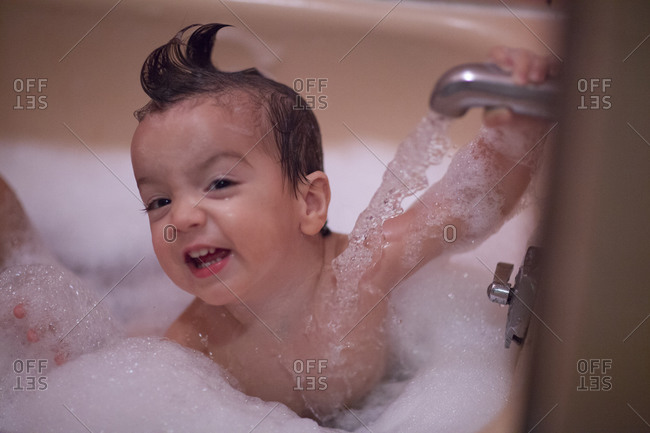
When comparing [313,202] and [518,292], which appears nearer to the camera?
[518,292]

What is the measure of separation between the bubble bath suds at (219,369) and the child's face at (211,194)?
0.39 ft

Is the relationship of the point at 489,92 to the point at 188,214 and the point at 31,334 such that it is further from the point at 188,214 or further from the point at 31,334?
the point at 31,334

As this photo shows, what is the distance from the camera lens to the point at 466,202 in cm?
81

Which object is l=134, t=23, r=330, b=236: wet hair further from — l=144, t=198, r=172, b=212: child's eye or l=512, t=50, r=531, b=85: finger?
l=512, t=50, r=531, b=85: finger

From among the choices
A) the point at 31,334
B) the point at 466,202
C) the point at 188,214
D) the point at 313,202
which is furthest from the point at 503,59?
the point at 31,334

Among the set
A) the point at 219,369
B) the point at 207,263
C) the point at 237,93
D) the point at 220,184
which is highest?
the point at 237,93

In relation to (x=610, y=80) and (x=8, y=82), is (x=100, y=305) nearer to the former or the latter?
(x=8, y=82)

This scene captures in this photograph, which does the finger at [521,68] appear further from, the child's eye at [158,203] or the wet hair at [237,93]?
the child's eye at [158,203]

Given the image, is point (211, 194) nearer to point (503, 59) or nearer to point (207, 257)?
point (207, 257)

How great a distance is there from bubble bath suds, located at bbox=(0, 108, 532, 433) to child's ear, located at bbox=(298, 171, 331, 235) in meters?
0.06

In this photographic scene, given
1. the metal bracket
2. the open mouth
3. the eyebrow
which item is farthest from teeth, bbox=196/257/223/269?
the metal bracket

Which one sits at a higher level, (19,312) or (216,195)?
(216,195)

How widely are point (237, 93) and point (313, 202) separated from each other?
0.17m

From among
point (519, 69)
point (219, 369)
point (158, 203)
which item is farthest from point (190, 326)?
point (519, 69)
